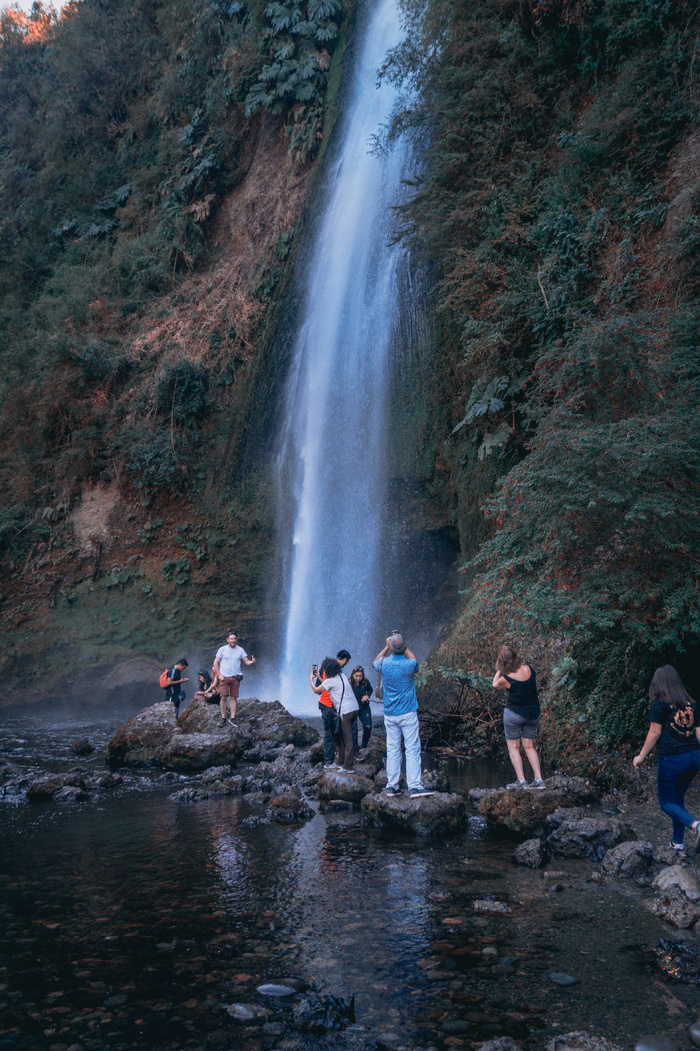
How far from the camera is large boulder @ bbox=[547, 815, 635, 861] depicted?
5766mm

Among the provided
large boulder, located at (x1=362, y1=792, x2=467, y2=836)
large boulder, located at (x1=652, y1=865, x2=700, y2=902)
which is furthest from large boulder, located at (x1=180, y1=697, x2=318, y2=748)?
large boulder, located at (x1=652, y1=865, x2=700, y2=902)

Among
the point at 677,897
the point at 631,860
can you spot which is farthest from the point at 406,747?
the point at 677,897

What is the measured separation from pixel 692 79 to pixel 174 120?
22083 mm

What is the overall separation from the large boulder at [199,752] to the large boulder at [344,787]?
9.51 ft

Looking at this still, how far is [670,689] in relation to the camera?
219 inches

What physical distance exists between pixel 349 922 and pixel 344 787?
11.6ft

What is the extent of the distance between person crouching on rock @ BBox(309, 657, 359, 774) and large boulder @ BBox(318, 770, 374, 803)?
13.2 inches

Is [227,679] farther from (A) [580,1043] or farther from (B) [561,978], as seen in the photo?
(A) [580,1043]

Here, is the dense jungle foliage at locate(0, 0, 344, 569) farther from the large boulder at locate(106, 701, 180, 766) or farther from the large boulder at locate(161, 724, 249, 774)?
the large boulder at locate(161, 724, 249, 774)

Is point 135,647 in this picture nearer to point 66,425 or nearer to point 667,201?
point 66,425

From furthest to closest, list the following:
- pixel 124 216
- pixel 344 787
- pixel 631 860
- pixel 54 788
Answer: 1. pixel 124 216
2. pixel 54 788
3. pixel 344 787
4. pixel 631 860

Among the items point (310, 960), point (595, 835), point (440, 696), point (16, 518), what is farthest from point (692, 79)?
point (16, 518)

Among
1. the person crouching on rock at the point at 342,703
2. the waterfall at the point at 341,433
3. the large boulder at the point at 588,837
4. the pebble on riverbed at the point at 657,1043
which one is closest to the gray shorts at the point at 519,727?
the large boulder at the point at 588,837

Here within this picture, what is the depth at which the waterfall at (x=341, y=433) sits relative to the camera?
18891mm
